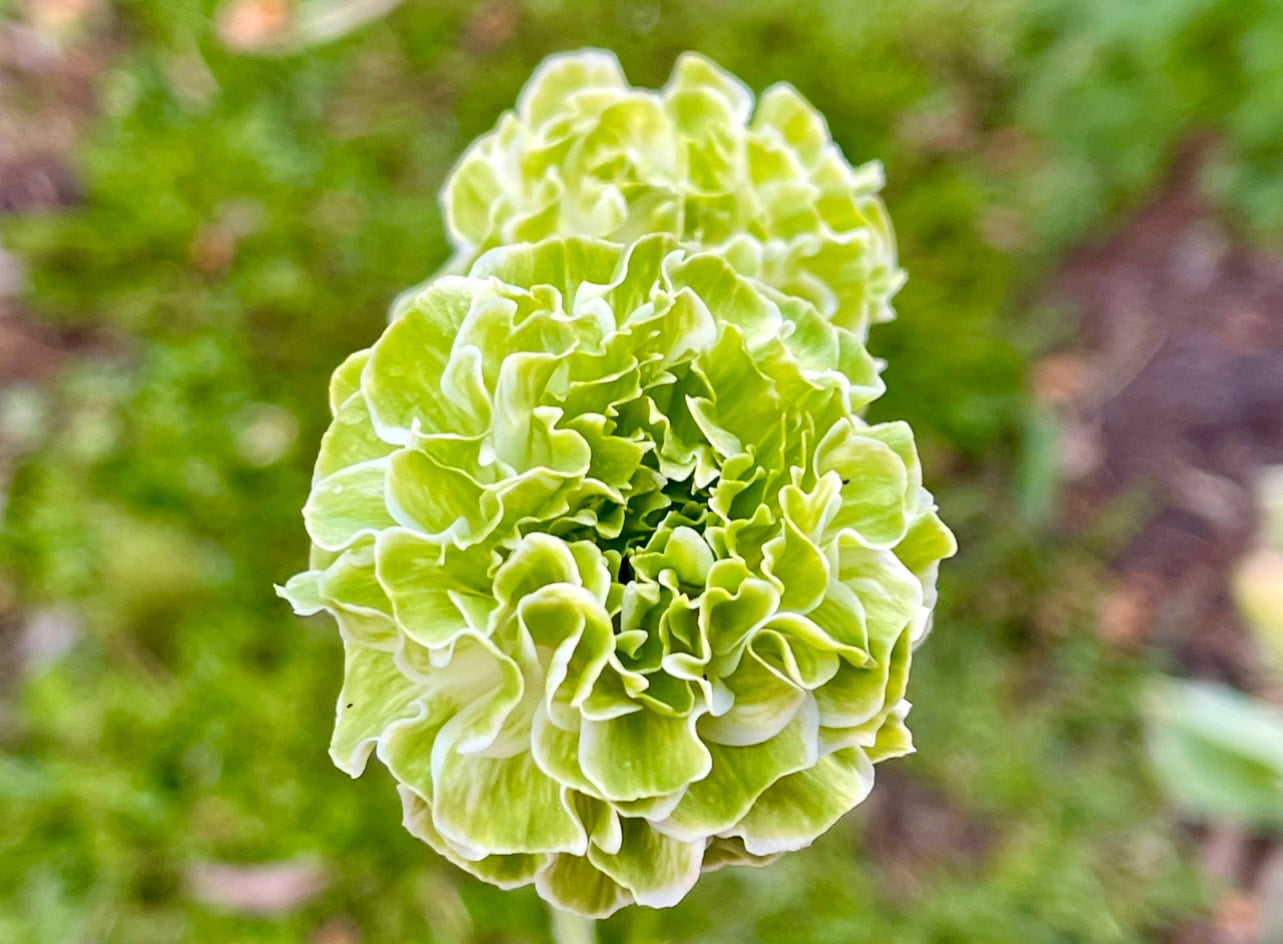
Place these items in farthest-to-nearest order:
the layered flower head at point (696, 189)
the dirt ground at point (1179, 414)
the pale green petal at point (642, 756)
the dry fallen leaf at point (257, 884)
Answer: the dirt ground at point (1179, 414), the dry fallen leaf at point (257, 884), the layered flower head at point (696, 189), the pale green petal at point (642, 756)

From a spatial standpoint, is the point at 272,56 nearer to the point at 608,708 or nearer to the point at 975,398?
the point at 975,398

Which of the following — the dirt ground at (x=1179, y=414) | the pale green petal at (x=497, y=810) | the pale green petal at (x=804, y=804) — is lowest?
the dirt ground at (x=1179, y=414)

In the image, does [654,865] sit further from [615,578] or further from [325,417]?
[325,417]

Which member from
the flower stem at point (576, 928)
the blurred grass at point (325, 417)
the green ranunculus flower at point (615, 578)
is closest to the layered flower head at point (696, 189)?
the green ranunculus flower at point (615, 578)

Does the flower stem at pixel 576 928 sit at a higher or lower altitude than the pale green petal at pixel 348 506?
lower

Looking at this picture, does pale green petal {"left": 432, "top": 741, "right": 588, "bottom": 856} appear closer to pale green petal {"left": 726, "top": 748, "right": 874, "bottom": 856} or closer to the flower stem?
pale green petal {"left": 726, "top": 748, "right": 874, "bottom": 856}

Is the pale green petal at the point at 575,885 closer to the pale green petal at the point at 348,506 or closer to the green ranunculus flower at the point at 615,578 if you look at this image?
the green ranunculus flower at the point at 615,578

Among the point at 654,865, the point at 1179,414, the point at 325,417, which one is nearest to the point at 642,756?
the point at 654,865
